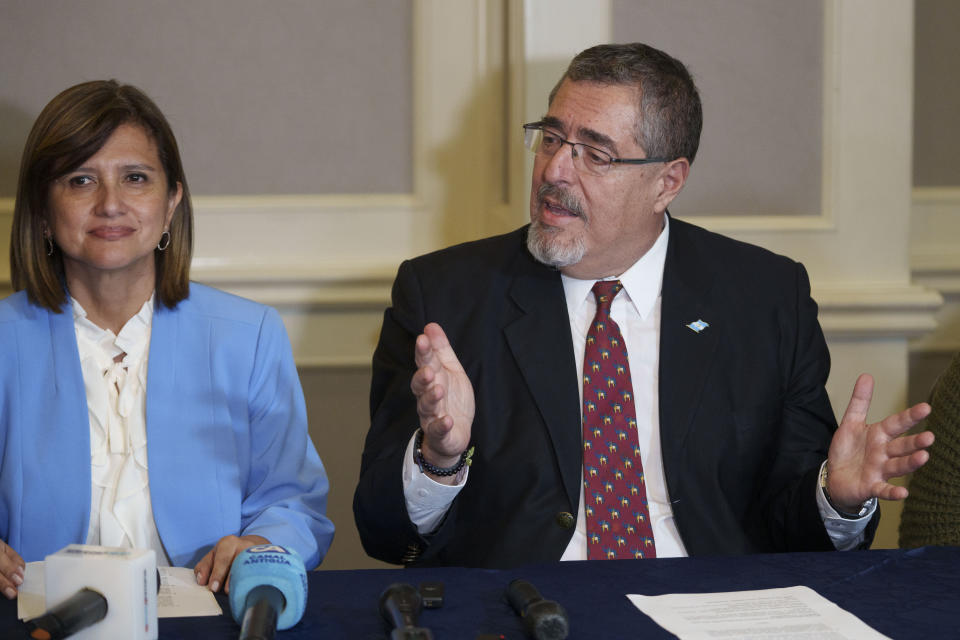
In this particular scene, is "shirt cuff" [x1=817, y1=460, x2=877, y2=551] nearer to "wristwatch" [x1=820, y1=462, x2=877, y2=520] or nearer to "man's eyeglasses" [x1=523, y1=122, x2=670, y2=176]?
"wristwatch" [x1=820, y1=462, x2=877, y2=520]

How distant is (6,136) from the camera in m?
2.85

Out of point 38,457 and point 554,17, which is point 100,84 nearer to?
point 38,457

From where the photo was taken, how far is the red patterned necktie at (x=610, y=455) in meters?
2.05

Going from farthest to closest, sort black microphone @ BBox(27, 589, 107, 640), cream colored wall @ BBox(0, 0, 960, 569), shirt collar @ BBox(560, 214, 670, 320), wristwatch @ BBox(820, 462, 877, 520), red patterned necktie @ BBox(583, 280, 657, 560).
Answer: cream colored wall @ BBox(0, 0, 960, 569)
shirt collar @ BBox(560, 214, 670, 320)
red patterned necktie @ BBox(583, 280, 657, 560)
wristwatch @ BBox(820, 462, 877, 520)
black microphone @ BBox(27, 589, 107, 640)

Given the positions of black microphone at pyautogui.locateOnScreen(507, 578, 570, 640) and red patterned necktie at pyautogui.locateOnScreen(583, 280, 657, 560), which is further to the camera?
red patterned necktie at pyautogui.locateOnScreen(583, 280, 657, 560)

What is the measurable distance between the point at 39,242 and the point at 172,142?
324 millimetres

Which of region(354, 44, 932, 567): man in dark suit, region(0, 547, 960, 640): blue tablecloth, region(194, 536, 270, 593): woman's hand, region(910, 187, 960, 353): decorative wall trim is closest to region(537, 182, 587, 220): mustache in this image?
region(354, 44, 932, 567): man in dark suit

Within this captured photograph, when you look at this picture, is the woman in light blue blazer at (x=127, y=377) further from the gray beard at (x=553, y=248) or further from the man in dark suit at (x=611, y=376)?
the gray beard at (x=553, y=248)

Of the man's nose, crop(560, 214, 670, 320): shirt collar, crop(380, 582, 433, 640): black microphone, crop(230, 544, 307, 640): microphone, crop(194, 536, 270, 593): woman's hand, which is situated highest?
the man's nose

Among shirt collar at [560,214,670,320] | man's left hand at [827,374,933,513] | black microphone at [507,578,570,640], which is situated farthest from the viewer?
shirt collar at [560,214,670,320]

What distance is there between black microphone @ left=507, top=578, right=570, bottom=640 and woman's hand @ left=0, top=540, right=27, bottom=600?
72 centimetres

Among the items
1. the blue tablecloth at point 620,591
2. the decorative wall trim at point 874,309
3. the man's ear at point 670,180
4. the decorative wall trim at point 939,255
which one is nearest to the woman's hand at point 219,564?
the blue tablecloth at point 620,591

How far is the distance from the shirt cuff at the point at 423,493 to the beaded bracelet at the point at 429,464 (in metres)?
0.02

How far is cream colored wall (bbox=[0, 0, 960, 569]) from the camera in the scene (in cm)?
282
